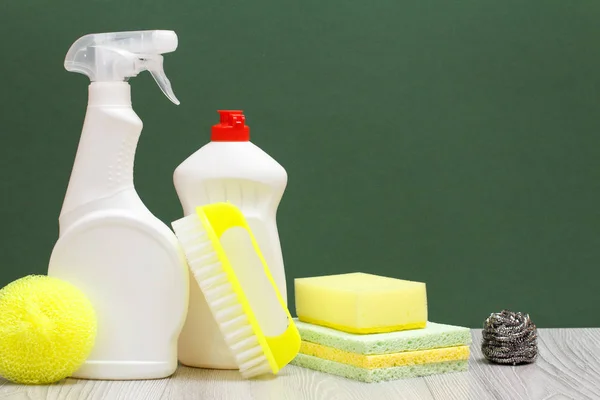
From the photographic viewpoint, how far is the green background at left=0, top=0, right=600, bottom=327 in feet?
4.68

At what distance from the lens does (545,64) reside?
4.90 feet

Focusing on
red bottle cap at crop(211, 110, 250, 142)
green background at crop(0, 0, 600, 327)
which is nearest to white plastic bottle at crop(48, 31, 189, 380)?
red bottle cap at crop(211, 110, 250, 142)

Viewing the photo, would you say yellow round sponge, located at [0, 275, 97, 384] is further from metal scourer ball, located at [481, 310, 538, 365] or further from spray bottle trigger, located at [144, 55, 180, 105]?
metal scourer ball, located at [481, 310, 538, 365]

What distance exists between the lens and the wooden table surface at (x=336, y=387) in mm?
1020

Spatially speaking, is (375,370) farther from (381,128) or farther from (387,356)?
(381,128)

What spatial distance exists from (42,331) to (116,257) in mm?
126

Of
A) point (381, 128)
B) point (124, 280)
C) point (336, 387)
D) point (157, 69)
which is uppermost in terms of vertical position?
point (157, 69)

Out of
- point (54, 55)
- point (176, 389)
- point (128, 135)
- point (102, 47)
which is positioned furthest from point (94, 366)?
point (54, 55)

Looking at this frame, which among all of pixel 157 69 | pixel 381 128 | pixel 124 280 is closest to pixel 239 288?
pixel 124 280

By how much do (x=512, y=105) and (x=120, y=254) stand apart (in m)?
0.70

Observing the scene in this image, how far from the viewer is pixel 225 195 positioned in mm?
1146

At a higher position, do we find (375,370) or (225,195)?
(225,195)

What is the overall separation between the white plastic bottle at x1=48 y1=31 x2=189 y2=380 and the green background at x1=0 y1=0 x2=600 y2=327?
332 mm

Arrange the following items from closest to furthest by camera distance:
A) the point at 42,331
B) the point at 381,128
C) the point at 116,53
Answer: the point at 42,331 → the point at 116,53 → the point at 381,128
